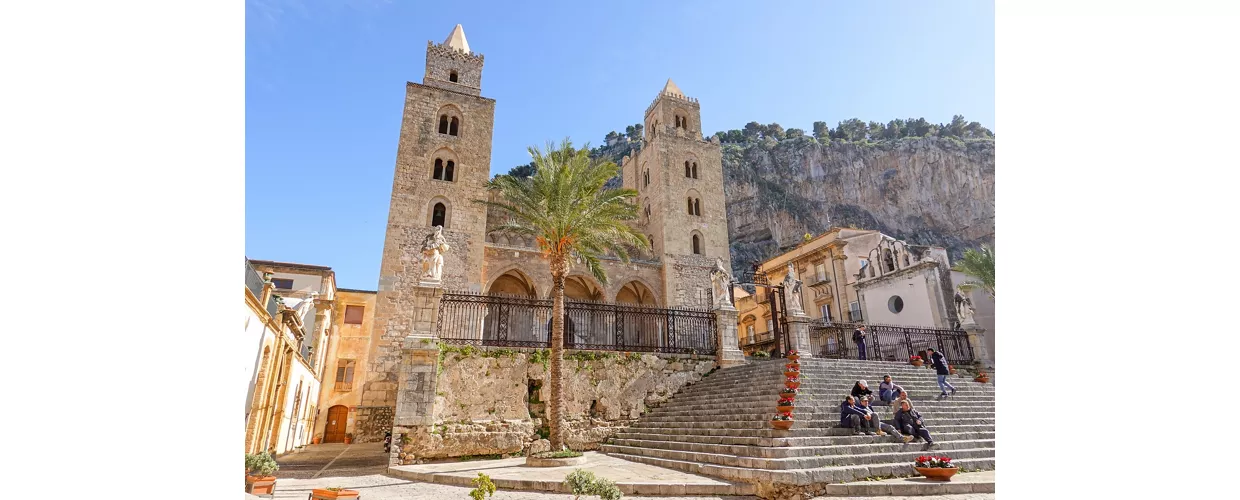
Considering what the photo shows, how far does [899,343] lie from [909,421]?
10.0 metres

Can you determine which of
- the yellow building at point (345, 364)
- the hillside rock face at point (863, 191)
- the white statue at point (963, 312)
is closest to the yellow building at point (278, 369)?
the yellow building at point (345, 364)

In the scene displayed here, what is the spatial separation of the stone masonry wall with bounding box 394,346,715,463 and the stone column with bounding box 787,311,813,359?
3.63m

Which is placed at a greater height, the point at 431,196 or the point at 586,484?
the point at 431,196

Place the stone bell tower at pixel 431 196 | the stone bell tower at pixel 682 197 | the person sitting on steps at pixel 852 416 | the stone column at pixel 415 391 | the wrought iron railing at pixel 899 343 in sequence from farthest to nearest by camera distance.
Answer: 1. the stone bell tower at pixel 682 197
2. the stone bell tower at pixel 431 196
3. the wrought iron railing at pixel 899 343
4. the stone column at pixel 415 391
5. the person sitting on steps at pixel 852 416

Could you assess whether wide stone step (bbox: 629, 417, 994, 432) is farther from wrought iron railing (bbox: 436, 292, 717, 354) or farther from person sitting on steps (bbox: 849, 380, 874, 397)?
wrought iron railing (bbox: 436, 292, 717, 354)

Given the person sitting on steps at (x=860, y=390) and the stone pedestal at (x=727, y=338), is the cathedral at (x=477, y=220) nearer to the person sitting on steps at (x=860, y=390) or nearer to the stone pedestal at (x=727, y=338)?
the stone pedestal at (x=727, y=338)

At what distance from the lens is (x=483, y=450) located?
11680 millimetres

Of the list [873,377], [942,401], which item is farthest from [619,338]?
[942,401]

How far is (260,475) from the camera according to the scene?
6816 mm

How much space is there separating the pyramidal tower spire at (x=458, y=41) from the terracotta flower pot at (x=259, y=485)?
1020 inches

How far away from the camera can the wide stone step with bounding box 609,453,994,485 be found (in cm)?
737

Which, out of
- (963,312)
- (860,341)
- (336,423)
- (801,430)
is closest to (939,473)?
(801,430)

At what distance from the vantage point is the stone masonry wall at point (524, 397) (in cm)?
1155

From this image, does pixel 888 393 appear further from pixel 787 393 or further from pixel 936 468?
pixel 936 468
